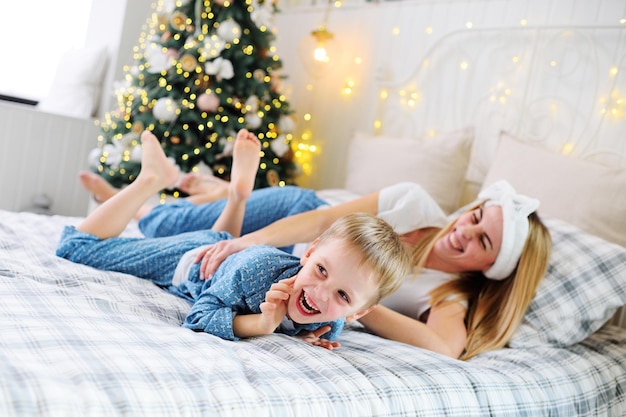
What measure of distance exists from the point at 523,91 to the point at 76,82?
258 centimetres

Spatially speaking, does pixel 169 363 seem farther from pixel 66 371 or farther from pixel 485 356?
pixel 485 356

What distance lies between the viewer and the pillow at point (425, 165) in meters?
2.77

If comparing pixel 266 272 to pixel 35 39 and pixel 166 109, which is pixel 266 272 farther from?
pixel 35 39

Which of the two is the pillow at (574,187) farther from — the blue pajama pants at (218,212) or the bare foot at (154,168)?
the bare foot at (154,168)

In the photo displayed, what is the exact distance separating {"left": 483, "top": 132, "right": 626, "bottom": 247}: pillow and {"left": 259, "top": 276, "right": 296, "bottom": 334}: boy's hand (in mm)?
1252

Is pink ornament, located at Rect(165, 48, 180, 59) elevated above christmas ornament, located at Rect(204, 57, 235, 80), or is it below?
above

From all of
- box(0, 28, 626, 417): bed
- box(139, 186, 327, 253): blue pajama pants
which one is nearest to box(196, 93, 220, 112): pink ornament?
box(0, 28, 626, 417): bed

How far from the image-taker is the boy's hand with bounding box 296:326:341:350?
150cm

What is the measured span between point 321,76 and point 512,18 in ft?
3.89

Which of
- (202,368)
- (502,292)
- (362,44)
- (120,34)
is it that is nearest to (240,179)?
(502,292)

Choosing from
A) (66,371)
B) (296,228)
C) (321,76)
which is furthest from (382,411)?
(321,76)

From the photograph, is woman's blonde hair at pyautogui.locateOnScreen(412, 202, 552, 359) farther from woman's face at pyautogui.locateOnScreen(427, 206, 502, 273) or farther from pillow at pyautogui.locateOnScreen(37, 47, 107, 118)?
pillow at pyautogui.locateOnScreen(37, 47, 107, 118)

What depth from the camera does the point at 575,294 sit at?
6.45 ft

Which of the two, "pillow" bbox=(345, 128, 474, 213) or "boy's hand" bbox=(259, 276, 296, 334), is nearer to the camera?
"boy's hand" bbox=(259, 276, 296, 334)
